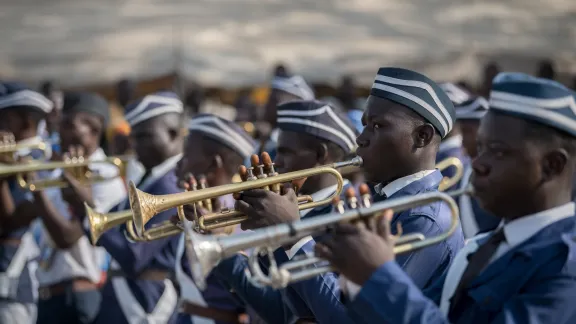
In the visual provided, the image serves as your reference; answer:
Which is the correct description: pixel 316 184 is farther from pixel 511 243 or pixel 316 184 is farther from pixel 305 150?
pixel 511 243

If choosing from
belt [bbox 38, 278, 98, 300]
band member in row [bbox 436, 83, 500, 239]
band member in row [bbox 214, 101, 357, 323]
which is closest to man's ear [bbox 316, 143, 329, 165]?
band member in row [bbox 214, 101, 357, 323]

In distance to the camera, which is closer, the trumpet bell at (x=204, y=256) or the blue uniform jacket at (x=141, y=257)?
the trumpet bell at (x=204, y=256)

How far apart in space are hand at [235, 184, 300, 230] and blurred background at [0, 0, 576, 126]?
11892 millimetres

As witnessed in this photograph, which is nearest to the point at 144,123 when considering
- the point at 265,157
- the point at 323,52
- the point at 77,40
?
the point at 265,157

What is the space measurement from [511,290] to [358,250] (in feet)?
1.79

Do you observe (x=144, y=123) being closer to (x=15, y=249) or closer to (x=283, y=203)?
A: (x=15, y=249)

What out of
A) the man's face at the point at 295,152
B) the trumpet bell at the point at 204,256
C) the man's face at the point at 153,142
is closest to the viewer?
the trumpet bell at the point at 204,256

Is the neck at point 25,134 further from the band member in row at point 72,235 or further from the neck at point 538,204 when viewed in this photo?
the neck at point 538,204

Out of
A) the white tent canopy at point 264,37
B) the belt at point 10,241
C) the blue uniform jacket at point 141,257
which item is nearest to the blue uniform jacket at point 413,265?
the blue uniform jacket at point 141,257

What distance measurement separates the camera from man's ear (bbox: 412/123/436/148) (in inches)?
143

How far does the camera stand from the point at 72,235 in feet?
21.3

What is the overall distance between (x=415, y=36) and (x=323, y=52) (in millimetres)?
2338

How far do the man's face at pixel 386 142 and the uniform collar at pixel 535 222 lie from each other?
1069mm

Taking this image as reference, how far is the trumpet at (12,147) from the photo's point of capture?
679 centimetres
